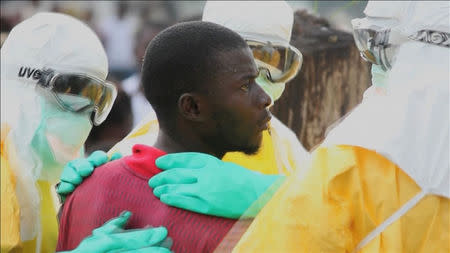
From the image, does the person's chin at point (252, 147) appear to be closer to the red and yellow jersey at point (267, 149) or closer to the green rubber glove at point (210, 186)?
the green rubber glove at point (210, 186)

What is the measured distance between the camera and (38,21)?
4.12 metres

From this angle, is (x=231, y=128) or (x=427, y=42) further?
(x=231, y=128)

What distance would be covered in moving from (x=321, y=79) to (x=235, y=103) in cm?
347

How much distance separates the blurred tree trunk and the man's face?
3.25m

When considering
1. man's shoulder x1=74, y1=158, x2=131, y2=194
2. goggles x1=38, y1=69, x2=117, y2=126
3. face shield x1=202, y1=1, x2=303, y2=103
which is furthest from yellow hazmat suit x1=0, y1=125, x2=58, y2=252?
face shield x1=202, y1=1, x2=303, y2=103

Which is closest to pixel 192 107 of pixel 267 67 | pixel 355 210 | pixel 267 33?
pixel 355 210

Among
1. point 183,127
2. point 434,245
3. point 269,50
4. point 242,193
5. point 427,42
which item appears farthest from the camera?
point 269,50

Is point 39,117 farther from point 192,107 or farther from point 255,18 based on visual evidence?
point 255,18

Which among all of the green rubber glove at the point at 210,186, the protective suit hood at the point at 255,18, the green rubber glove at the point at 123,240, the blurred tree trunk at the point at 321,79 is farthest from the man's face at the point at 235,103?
the blurred tree trunk at the point at 321,79

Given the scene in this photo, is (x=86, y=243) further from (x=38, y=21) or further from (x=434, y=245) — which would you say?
(x=38, y=21)

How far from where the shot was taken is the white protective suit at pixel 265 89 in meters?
4.45

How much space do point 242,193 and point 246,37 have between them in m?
2.30

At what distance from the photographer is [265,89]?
15.7 feet

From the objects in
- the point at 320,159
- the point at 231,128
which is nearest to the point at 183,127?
the point at 231,128
